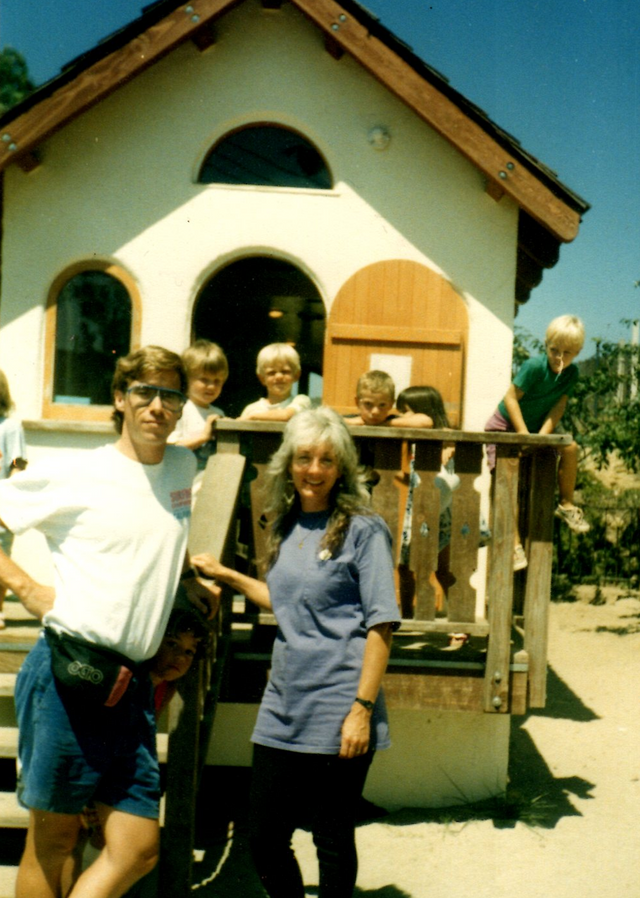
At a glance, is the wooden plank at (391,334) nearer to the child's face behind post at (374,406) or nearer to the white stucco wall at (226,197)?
the white stucco wall at (226,197)

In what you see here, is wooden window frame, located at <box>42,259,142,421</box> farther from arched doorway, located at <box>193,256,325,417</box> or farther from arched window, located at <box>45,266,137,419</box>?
arched doorway, located at <box>193,256,325,417</box>

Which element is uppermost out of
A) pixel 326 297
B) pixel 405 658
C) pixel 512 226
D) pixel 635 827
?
pixel 512 226

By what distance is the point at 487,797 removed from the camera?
5.28 metres

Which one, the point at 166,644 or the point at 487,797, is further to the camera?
the point at 487,797

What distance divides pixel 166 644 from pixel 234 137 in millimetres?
4565

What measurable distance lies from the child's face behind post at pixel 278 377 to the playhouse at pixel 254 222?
1163 mm

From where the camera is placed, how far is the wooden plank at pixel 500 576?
436 cm

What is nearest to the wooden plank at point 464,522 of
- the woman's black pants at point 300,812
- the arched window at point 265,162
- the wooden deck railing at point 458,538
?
the wooden deck railing at point 458,538

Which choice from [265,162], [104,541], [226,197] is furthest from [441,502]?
[265,162]

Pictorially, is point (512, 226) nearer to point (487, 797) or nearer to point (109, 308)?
point (109, 308)

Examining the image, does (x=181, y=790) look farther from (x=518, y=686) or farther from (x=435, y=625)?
(x=518, y=686)

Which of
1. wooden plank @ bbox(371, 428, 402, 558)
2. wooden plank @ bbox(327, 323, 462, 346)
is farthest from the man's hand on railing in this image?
wooden plank @ bbox(327, 323, 462, 346)

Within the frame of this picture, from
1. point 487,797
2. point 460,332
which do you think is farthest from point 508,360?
point 487,797

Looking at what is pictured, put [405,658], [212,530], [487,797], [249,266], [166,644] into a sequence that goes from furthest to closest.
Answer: [249,266] → [487,797] → [405,658] → [212,530] → [166,644]
